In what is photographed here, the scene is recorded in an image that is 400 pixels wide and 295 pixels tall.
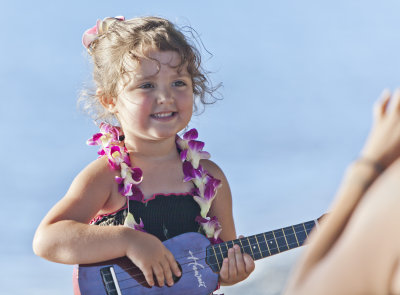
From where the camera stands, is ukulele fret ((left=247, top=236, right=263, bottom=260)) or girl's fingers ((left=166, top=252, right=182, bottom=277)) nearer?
girl's fingers ((left=166, top=252, right=182, bottom=277))

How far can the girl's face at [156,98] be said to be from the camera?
305 centimetres

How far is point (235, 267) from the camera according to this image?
9.71 ft

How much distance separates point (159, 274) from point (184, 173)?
0.61 meters

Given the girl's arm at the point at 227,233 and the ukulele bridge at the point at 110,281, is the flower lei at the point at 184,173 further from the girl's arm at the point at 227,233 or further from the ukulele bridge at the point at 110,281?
the ukulele bridge at the point at 110,281

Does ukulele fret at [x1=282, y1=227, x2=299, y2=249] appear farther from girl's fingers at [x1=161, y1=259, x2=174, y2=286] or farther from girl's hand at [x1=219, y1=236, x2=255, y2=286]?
girl's fingers at [x1=161, y1=259, x2=174, y2=286]

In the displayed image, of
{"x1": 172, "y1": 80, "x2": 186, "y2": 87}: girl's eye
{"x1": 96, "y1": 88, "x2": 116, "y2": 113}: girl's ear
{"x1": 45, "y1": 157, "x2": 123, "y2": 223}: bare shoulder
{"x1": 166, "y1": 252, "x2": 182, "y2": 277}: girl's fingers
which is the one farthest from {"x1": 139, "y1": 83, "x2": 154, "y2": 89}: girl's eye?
{"x1": 166, "y1": 252, "x2": 182, "y2": 277}: girl's fingers

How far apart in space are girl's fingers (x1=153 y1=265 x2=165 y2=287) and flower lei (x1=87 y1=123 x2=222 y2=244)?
28 cm

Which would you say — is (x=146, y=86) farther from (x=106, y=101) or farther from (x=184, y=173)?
(x=184, y=173)

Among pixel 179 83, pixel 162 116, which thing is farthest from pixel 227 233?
pixel 179 83

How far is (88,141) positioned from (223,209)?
84 cm

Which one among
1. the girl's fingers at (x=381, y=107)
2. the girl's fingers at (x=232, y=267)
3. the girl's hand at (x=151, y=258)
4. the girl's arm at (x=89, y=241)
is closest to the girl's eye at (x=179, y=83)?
the girl's arm at (x=89, y=241)

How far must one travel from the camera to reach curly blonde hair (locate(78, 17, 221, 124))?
320 cm

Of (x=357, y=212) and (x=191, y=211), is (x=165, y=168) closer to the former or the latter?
(x=191, y=211)

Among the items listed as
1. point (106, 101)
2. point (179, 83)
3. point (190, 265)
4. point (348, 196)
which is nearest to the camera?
point (348, 196)
